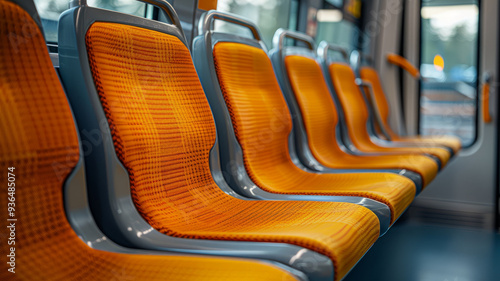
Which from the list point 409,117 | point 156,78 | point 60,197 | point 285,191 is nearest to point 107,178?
point 60,197

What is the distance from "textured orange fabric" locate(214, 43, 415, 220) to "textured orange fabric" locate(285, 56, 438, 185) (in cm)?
35

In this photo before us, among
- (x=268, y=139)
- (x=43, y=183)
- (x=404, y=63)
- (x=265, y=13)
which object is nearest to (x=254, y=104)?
(x=268, y=139)

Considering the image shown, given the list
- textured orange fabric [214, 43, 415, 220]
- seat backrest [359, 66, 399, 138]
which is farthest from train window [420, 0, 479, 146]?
textured orange fabric [214, 43, 415, 220]

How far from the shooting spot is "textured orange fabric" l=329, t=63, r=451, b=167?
3488 mm

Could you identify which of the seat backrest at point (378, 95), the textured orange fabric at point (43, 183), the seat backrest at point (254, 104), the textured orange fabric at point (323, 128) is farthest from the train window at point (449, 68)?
the textured orange fabric at point (43, 183)

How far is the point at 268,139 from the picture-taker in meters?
2.13

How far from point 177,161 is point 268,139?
0.74 m

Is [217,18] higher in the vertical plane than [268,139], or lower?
higher

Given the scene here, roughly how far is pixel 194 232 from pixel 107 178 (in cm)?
24

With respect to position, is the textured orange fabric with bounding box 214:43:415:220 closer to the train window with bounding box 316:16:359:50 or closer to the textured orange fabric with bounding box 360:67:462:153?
the train window with bounding box 316:16:359:50

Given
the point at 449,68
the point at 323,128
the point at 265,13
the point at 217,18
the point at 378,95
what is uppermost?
the point at 265,13

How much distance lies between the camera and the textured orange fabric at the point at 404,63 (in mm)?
5180

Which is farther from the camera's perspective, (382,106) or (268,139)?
(382,106)

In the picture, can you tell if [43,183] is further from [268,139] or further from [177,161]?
[268,139]
